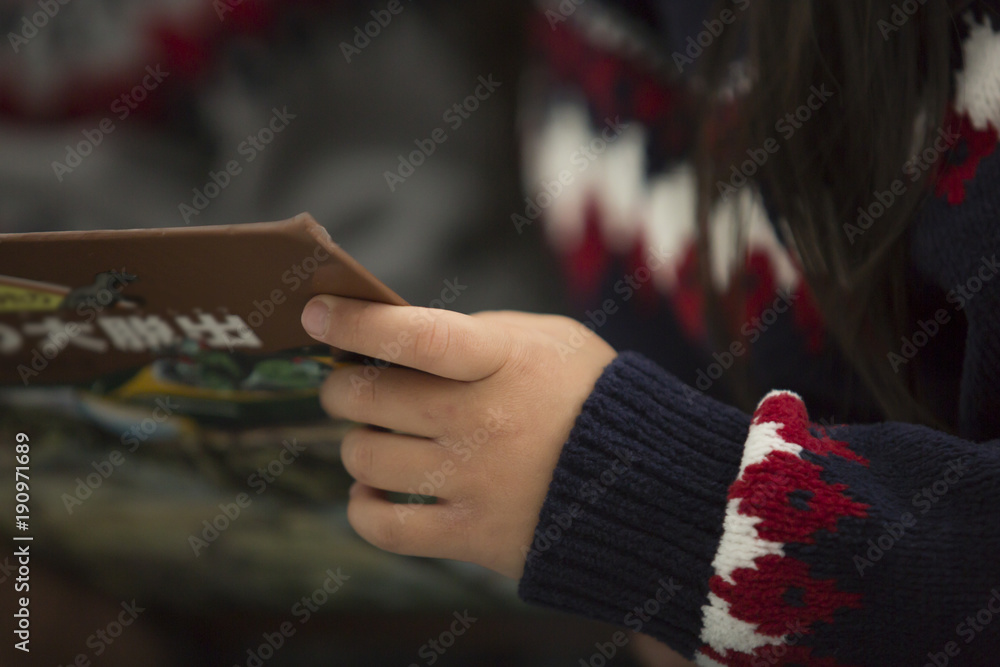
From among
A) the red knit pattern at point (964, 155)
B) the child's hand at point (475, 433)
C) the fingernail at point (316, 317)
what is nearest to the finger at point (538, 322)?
the child's hand at point (475, 433)

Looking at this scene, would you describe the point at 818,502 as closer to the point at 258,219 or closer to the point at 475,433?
the point at 475,433

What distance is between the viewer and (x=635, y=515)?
0.50m

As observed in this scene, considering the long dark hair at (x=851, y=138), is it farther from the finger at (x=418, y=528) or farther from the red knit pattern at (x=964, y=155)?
the finger at (x=418, y=528)

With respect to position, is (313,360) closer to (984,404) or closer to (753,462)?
(753,462)

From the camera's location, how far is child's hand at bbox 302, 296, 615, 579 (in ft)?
1.67

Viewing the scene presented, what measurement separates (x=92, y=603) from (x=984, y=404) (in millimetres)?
789

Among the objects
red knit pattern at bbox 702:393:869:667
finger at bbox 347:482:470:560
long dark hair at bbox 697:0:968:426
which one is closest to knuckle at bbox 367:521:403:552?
finger at bbox 347:482:470:560

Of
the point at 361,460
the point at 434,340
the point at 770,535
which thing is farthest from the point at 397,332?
the point at 770,535

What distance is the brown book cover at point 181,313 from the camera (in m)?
0.40

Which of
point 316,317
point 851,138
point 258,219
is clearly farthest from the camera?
point 258,219

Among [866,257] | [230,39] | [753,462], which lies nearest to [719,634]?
[753,462]

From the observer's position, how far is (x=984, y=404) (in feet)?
1.78

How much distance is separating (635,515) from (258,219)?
56cm

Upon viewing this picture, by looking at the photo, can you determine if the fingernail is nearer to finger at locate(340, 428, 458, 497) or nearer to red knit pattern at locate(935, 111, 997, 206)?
→ finger at locate(340, 428, 458, 497)
